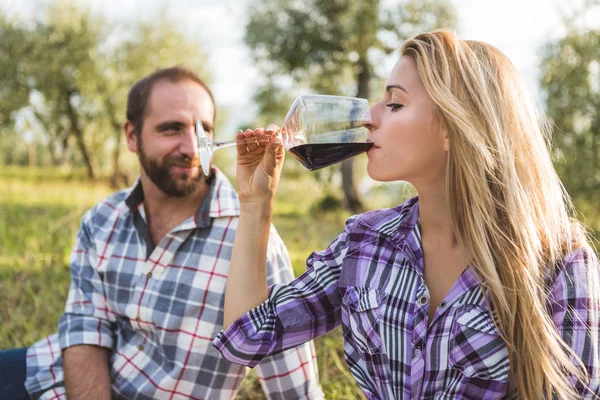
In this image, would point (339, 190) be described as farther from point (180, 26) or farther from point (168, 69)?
point (168, 69)

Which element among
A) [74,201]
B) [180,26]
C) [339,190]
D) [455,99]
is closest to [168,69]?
[455,99]

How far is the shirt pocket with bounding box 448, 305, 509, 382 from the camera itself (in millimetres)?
1573

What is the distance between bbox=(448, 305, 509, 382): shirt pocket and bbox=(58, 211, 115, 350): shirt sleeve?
Result: 1.68 metres

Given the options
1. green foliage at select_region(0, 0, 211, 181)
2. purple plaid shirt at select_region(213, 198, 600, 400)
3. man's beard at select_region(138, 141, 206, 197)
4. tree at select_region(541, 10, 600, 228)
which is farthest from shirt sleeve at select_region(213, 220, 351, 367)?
green foliage at select_region(0, 0, 211, 181)

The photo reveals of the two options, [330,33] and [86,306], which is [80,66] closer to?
[330,33]

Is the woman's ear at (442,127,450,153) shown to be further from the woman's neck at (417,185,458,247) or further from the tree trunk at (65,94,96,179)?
the tree trunk at (65,94,96,179)

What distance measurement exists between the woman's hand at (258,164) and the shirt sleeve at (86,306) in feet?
3.56

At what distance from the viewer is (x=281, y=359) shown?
233 cm

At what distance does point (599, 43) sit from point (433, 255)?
33.2ft

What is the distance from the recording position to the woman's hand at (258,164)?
199 centimetres

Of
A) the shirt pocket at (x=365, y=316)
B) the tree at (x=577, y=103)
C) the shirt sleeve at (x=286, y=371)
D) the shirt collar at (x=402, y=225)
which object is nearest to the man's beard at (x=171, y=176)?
the shirt sleeve at (x=286, y=371)

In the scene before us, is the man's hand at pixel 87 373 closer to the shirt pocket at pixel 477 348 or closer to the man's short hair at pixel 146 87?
the man's short hair at pixel 146 87

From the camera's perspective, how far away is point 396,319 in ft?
5.59

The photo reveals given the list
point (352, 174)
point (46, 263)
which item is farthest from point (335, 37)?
point (46, 263)
